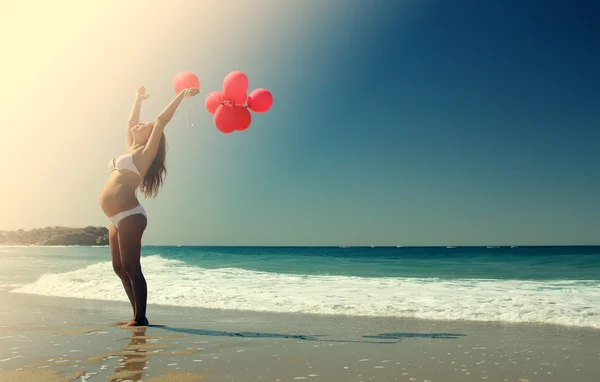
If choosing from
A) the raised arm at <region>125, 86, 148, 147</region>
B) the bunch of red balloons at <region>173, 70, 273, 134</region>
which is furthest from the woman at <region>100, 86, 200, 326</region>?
the bunch of red balloons at <region>173, 70, 273, 134</region>

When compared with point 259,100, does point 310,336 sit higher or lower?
lower

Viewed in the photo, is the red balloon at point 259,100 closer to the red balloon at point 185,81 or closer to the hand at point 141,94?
the red balloon at point 185,81

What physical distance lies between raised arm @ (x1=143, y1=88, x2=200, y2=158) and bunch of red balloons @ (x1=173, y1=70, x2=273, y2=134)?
40 cm

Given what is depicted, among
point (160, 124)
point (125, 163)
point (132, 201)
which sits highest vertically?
point (160, 124)

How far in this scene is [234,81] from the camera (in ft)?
20.7

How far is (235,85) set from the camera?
20.7 ft

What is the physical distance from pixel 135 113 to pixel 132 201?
125 centimetres

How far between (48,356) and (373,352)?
2.83m

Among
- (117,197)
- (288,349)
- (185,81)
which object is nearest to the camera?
(288,349)

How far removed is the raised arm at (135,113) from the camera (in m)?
6.24

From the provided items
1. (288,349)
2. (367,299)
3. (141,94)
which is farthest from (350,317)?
(141,94)

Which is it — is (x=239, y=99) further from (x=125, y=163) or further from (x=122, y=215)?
(x=122, y=215)

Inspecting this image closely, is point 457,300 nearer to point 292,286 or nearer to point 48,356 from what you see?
point 292,286

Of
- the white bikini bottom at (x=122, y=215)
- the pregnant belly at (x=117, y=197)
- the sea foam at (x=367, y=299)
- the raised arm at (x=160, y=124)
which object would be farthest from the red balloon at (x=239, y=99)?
the sea foam at (x=367, y=299)
